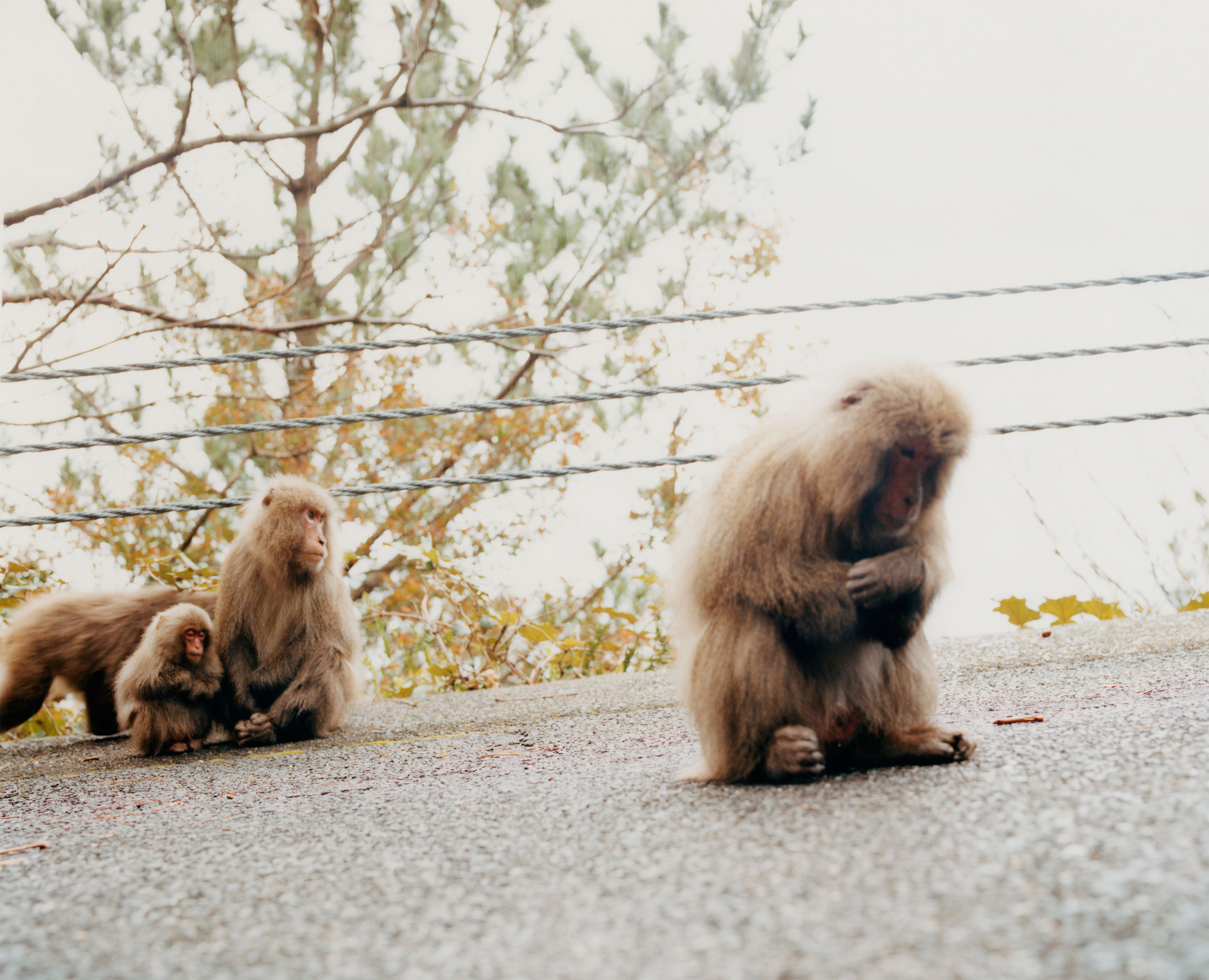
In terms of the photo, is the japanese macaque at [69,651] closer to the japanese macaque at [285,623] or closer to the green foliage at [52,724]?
the japanese macaque at [285,623]

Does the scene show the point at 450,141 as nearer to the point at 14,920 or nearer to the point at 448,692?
the point at 448,692

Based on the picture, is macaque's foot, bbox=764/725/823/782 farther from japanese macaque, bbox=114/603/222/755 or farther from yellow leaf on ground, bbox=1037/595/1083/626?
yellow leaf on ground, bbox=1037/595/1083/626

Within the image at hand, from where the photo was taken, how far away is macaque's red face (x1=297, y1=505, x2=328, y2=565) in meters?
3.65

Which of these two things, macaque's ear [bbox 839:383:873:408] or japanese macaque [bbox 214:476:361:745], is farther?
japanese macaque [bbox 214:476:361:745]

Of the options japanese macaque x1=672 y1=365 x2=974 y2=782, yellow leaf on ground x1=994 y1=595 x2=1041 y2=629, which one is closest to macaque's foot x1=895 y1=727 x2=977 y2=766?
japanese macaque x1=672 y1=365 x2=974 y2=782

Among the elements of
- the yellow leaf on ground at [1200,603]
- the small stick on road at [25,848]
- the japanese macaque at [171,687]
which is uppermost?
the japanese macaque at [171,687]

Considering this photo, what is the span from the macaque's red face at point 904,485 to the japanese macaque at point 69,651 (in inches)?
119

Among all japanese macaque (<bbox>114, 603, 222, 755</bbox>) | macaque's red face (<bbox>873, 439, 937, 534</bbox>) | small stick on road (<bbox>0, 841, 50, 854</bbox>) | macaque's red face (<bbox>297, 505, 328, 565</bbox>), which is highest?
macaque's red face (<bbox>297, 505, 328, 565</bbox>)

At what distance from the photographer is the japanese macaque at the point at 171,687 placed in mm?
3553

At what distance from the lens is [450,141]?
8141 millimetres

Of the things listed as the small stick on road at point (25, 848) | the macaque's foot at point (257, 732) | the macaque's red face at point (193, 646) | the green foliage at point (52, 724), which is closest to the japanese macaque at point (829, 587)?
the small stick on road at point (25, 848)

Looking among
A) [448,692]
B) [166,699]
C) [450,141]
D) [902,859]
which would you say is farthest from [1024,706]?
[450,141]

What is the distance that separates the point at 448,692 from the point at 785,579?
3.87 metres

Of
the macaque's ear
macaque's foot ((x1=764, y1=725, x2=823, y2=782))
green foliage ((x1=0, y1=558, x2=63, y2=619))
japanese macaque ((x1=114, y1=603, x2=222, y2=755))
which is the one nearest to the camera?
macaque's foot ((x1=764, y1=725, x2=823, y2=782))
